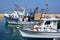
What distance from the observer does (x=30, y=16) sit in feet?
165

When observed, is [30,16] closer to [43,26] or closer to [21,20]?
[21,20]

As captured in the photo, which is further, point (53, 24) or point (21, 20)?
point (21, 20)

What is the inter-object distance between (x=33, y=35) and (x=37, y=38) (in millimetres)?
619

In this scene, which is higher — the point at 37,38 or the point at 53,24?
the point at 53,24

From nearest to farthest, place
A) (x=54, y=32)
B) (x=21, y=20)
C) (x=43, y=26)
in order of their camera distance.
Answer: (x=54, y=32) < (x=43, y=26) < (x=21, y=20)

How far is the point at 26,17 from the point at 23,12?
4222mm

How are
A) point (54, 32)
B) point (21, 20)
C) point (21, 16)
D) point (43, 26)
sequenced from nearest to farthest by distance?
point (54, 32) → point (43, 26) → point (21, 20) → point (21, 16)

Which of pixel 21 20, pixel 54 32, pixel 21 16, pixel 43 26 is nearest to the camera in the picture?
pixel 54 32

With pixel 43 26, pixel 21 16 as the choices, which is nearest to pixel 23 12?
pixel 21 16

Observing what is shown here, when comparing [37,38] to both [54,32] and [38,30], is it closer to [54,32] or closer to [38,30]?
[38,30]

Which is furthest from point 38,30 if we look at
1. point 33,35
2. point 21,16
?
point 21,16

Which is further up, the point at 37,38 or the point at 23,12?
the point at 23,12

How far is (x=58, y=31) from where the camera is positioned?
69.0 feet

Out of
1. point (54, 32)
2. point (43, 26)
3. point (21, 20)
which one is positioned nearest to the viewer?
point (54, 32)
